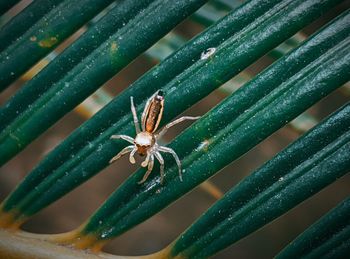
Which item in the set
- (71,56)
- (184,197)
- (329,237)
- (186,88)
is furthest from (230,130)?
(184,197)

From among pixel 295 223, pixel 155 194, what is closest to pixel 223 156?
pixel 155 194

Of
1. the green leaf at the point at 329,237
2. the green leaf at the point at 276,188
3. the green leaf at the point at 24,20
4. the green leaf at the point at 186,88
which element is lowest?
the green leaf at the point at 329,237

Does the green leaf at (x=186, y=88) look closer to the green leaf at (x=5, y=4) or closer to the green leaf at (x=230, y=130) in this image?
the green leaf at (x=230, y=130)

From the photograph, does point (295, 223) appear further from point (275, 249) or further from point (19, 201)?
point (19, 201)

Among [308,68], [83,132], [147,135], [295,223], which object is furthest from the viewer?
[295,223]

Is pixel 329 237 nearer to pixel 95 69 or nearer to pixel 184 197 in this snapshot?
pixel 95 69

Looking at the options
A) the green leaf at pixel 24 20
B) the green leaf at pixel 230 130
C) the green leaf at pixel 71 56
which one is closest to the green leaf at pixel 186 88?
the green leaf at pixel 230 130

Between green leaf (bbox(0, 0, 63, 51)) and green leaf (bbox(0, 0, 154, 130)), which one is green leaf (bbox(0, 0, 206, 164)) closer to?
green leaf (bbox(0, 0, 154, 130))
